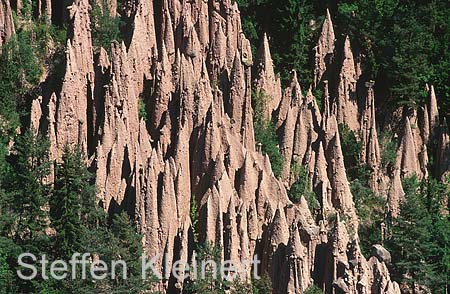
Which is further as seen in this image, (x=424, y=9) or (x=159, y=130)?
(x=424, y=9)

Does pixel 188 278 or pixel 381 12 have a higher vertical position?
pixel 381 12

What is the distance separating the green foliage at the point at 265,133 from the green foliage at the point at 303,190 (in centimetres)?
83

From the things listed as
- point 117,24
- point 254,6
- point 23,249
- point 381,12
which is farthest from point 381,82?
point 23,249

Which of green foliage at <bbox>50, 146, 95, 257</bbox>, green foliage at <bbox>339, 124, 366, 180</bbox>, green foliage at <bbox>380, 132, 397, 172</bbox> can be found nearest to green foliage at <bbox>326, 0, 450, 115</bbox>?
green foliage at <bbox>380, 132, 397, 172</bbox>

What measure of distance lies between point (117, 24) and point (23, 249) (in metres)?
12.1

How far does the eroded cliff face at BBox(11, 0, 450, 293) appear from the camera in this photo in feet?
150

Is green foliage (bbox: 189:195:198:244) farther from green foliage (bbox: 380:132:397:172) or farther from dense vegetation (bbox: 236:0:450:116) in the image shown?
dense vegetation (bbox: 236:0:450:116)

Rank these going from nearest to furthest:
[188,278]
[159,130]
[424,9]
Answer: [188,278], [159,130], [424,9]

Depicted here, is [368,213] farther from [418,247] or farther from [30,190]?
[30,190]

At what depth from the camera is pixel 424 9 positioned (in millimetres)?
58031

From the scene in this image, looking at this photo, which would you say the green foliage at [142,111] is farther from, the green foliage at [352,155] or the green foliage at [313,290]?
the green foliage at [313,290]

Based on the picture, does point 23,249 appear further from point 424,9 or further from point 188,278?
point 424,9

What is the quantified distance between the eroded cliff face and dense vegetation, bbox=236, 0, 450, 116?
3.54 feet

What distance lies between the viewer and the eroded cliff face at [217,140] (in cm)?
4578
